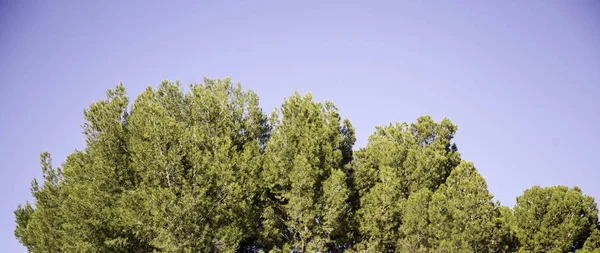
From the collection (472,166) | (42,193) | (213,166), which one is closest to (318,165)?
(213,166)

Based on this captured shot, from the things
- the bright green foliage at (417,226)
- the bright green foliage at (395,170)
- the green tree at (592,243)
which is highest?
the bright green foliage at (395,170)

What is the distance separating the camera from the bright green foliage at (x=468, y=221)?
96.8 feet

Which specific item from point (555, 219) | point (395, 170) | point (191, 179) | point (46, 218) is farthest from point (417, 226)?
point (46, 218)

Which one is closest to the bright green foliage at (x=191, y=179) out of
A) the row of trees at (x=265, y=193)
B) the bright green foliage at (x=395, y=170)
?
the row of trees at (x=265, y=193)

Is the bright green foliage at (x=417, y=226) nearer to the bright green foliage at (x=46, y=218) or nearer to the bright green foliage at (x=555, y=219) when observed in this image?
the bright green foliage at (x=555, y=219)

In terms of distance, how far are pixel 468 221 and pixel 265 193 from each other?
11.4 meters

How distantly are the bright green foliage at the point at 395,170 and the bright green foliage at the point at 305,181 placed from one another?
1.60 m

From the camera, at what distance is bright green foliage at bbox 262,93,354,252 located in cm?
3064

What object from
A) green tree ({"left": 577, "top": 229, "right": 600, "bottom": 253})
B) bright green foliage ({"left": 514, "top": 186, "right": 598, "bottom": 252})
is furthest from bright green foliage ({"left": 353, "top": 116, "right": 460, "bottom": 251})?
green tree ({"left": 577, "top": 229, "right": 600, "bottom": 253})

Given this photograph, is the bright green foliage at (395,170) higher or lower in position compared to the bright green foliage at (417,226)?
higher

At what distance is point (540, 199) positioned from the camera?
31.4 metres

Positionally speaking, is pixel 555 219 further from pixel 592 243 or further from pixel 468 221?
pixel 468 221

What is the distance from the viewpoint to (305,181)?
30.6 meters

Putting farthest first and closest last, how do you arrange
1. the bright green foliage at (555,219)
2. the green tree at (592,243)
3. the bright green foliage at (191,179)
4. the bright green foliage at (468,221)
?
the bright green foliage at (555,219)
the green tree at (592,243)
the bright green foliage at (468,221)
the bright green foliage at (191,179)
